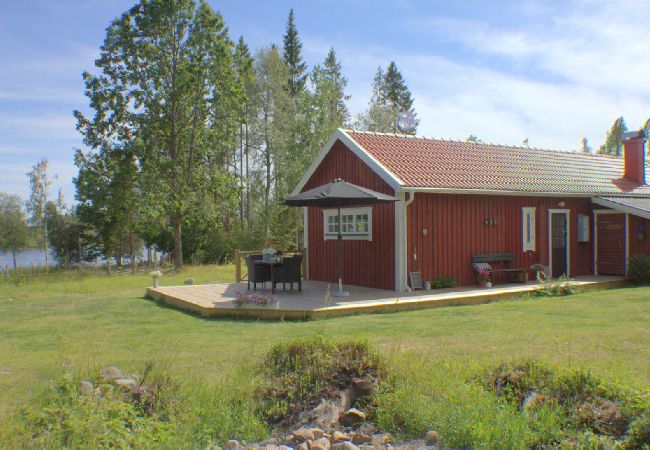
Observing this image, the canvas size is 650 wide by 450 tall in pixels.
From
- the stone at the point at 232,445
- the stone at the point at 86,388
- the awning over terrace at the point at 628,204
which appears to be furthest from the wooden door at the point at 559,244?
the stone at the point at 86,388

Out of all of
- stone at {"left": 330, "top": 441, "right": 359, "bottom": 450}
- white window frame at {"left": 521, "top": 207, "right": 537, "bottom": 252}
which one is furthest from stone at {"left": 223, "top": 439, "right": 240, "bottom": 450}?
white window frame at {"left": 521, "top": 207, "right": 537, "bottom": 252}

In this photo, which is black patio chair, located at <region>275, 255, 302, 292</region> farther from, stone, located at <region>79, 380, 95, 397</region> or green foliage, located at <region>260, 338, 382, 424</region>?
stone, located at <region>79, 380, 95, 397</region>

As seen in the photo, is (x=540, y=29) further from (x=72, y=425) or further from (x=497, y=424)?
(x=72, y=425)

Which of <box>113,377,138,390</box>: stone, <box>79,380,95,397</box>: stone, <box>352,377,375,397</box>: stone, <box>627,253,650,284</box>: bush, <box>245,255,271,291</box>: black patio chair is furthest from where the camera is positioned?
<box>627,253,650,284</box>: bush

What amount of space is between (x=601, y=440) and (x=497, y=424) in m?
0.64

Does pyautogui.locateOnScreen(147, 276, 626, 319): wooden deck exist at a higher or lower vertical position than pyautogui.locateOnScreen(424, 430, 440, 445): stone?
higher

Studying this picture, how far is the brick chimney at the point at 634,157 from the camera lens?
53.0 feet

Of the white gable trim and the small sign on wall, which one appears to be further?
the small sign on wall

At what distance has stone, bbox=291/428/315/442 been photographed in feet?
12.6

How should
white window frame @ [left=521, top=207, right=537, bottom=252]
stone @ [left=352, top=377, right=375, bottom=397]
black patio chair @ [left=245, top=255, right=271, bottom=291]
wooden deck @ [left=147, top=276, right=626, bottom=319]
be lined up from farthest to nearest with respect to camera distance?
white window frame @ [left=521, top=207, right=537, bottom=252], black patio chair @ [left=245, top=255, right=271, bottom=291], wooden deck @ [left=147, top=276, right=626, bottom=319], stone @ [left=352, top=377, right=375, bottom=397]

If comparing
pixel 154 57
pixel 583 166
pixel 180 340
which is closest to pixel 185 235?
pixel 154 57

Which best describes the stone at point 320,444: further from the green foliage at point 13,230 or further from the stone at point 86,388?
the green foliage at point 13,230

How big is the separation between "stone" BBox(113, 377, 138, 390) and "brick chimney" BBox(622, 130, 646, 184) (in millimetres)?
16711

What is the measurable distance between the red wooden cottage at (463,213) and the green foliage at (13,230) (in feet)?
95.8
